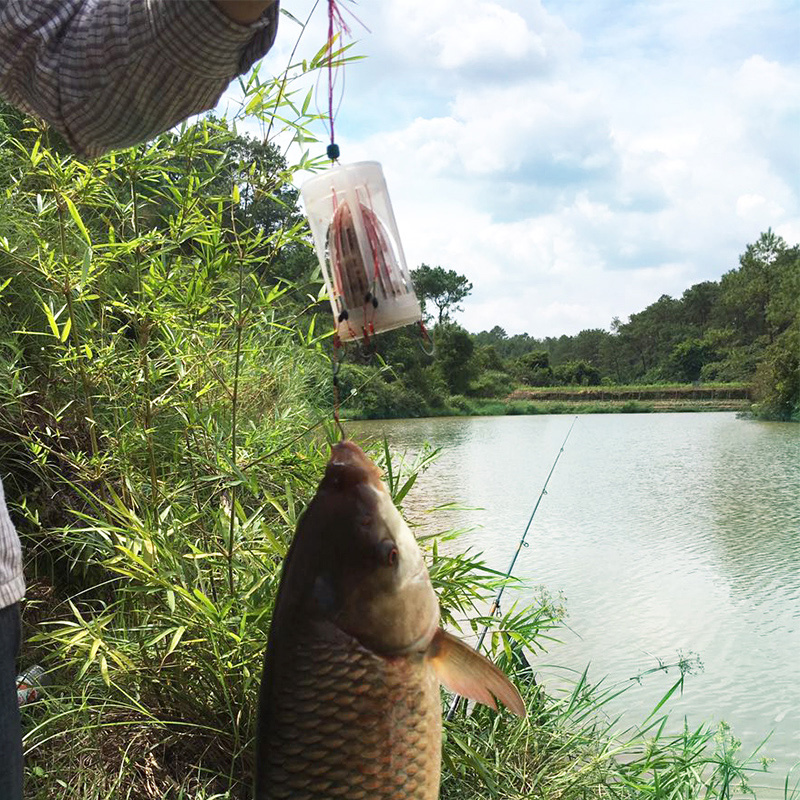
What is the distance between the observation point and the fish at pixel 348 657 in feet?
1.70

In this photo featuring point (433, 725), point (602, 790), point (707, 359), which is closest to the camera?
point (433, 725)

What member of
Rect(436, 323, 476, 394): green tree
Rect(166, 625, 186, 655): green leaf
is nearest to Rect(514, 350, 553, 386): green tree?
Rect(436, 323, 476, 394): green tree

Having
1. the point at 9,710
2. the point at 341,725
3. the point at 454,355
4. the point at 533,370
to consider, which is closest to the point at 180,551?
the point at 9,710

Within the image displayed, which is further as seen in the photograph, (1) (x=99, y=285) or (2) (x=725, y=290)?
(2) (x=725, y=290)

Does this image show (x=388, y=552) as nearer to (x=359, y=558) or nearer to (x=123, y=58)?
A: (x=359, y=558)

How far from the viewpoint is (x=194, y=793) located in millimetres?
1586

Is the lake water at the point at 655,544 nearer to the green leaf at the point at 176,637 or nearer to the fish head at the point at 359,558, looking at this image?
the green leaf at the point at 176,637

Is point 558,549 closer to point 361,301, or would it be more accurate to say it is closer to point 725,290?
point 361,301

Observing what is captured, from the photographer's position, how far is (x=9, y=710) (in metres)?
0.78

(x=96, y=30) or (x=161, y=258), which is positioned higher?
(x=161, y=258)

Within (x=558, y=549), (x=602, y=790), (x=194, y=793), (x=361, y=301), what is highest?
(x=361, y=301)

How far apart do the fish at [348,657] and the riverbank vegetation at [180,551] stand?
76 cm

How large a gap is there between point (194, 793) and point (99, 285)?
1.47 metres

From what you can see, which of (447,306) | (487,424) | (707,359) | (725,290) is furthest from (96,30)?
(725,290)
